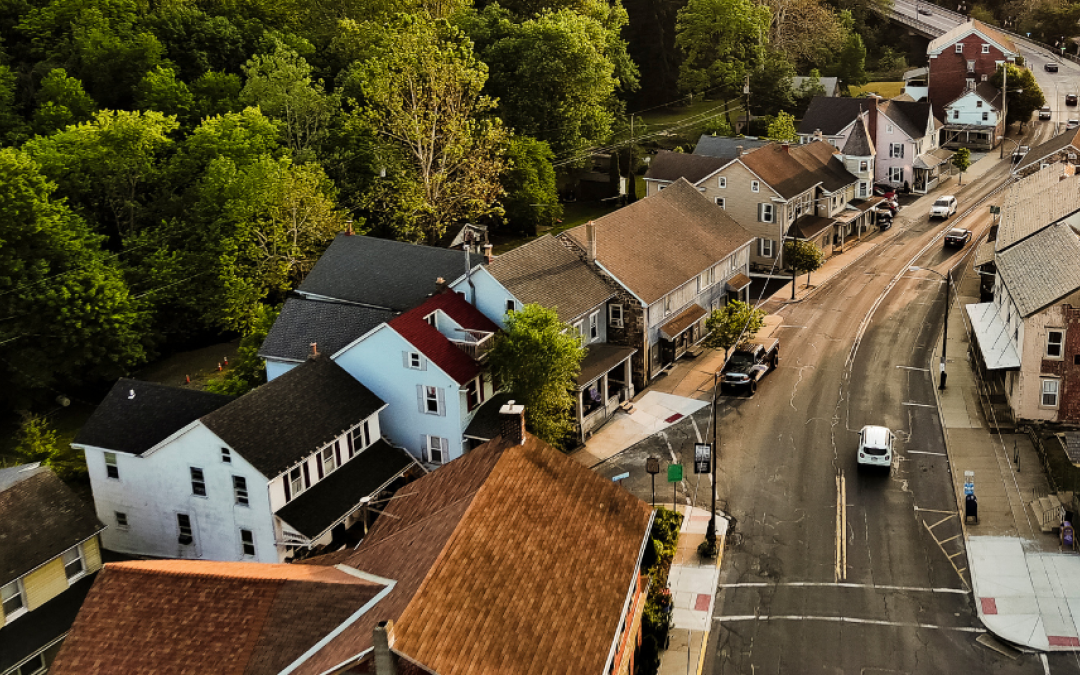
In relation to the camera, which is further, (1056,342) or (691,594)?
(1056,342)

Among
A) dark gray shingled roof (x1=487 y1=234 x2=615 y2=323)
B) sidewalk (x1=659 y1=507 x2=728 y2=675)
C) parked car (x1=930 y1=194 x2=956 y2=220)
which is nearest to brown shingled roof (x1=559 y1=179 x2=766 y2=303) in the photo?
dark gray shingled roof (x1=487 y1=234 x2=615 y2=323)

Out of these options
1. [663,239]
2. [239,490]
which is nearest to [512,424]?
[239,490]

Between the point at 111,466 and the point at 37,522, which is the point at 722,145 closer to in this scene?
the point at 111,466

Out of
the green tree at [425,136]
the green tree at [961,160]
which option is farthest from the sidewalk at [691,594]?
the green tree at [961,160]

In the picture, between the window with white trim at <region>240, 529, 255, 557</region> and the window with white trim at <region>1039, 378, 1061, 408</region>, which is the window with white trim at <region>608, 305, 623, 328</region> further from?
the window with white trim at <region>240, 529, 255, 557</region>

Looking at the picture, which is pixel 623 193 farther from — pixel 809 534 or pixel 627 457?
pixel 809 534

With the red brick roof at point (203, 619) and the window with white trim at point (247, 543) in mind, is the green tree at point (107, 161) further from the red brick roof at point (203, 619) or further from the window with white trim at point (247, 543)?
the red brick roof at point (203, 619)
